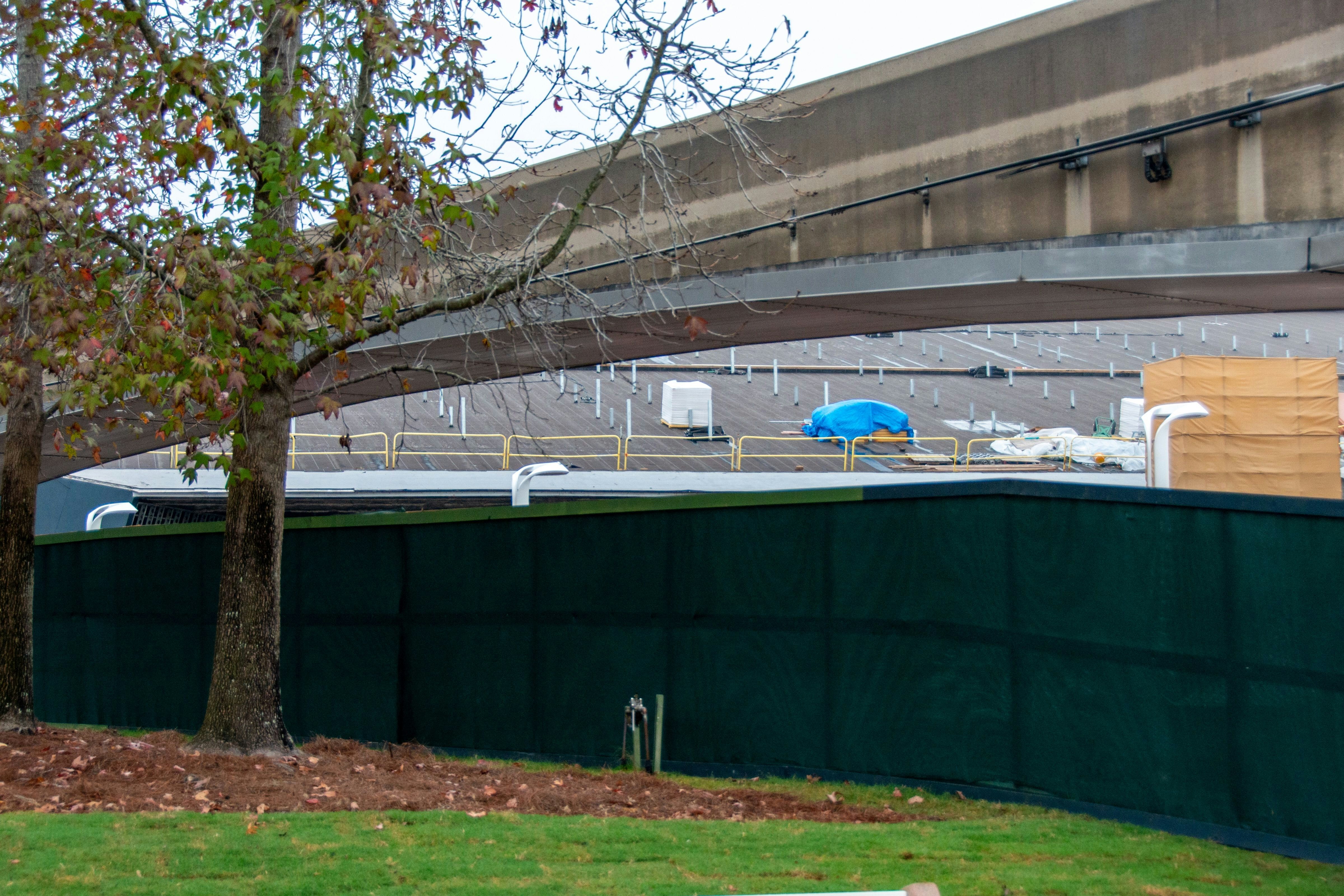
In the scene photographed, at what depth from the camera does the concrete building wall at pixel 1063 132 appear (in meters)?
8.11

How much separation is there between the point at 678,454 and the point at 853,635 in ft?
79.2

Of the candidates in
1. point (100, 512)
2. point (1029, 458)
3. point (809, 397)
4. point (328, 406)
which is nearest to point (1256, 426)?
point (1029, 458)

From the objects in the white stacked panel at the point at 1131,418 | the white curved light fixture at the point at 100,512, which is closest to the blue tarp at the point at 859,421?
the white stacked panel at the point at 1131,418

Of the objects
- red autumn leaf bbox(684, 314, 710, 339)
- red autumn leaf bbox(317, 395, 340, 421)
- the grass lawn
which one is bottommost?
the grass lawn

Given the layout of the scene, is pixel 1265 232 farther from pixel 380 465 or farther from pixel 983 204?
pixel 380 465

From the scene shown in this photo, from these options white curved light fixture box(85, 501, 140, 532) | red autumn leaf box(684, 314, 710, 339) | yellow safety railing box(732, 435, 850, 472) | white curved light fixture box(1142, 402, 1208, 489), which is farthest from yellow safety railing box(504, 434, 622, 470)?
red autumn leaf box(684, 314, 710, 339)

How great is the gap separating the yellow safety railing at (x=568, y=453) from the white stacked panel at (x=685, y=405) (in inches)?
90.6

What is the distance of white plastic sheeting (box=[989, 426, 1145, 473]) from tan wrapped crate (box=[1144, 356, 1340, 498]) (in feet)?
38.4

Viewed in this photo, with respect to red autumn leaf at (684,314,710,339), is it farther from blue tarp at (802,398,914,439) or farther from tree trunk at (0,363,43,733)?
blue tarp at (802,398,914,439)

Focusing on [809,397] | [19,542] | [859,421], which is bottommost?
[19,542]

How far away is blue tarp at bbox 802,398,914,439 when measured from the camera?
34.3 metres

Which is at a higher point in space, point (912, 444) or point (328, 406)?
point (912, 444)

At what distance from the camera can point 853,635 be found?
8.96 m

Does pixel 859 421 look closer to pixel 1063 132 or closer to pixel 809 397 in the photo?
pixel 809 397
